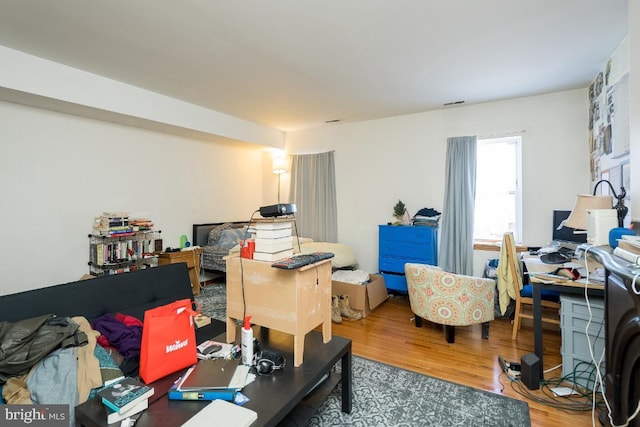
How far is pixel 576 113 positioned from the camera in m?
3.47

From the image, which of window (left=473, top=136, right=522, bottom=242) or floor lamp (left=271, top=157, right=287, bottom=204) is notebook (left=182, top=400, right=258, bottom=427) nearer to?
window (left=473, top=136, right=522, bottom=242)

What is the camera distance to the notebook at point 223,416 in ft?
3.59

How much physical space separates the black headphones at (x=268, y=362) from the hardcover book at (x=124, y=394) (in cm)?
47

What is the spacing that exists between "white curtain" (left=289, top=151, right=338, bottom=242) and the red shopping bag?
3.70 meters

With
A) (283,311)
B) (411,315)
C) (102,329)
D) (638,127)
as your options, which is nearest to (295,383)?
(283,311)

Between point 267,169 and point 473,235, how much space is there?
3.83 meters

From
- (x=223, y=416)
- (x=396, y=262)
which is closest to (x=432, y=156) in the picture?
(x=396, y=262)

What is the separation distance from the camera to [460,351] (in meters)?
2.67

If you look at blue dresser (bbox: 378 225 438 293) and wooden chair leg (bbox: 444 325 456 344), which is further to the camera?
blue dresser (bbox: 378 225 438 293)

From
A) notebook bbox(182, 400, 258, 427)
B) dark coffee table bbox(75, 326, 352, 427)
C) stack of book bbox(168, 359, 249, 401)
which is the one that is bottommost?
dark coffee table bbox(75, 326, 352, 427)

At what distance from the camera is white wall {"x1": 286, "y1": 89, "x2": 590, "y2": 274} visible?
3.53 metres

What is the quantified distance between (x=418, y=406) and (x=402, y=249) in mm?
2350

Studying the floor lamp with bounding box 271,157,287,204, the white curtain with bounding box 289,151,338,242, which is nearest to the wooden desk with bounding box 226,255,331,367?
the white curtain with bounding box 289,151,338,242

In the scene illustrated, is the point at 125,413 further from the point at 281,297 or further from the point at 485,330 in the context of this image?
the point at 485,330
